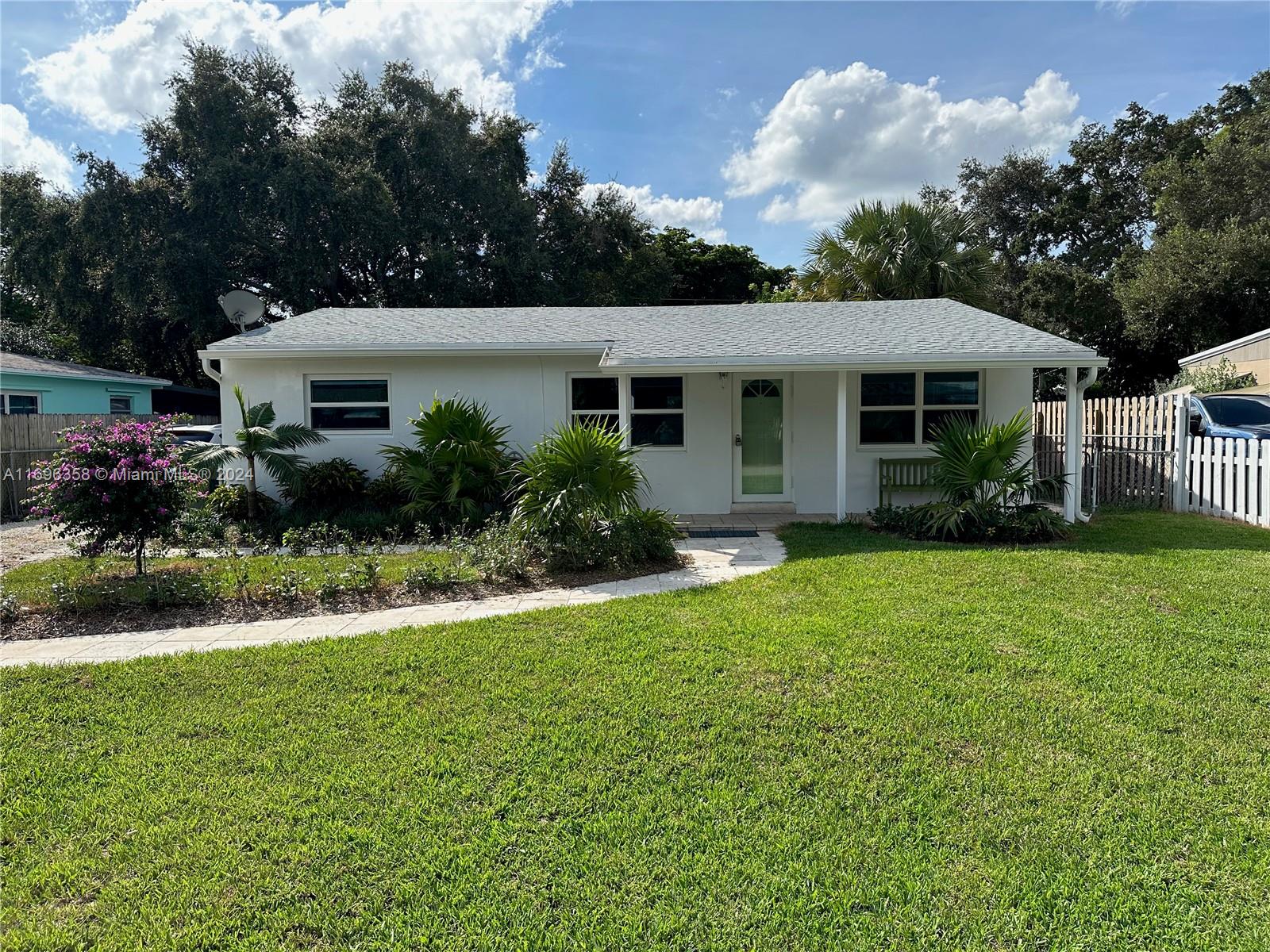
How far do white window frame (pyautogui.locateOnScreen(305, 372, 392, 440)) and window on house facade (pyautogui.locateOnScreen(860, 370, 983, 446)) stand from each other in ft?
24.8

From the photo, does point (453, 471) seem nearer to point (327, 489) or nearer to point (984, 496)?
point (327, 489)

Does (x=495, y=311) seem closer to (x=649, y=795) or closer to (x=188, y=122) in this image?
(x=649, y=795)

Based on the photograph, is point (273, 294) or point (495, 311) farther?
point (273, 294)

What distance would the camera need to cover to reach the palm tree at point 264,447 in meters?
10.0

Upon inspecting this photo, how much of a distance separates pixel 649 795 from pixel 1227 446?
36.0 feet

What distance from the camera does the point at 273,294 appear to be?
23719mm

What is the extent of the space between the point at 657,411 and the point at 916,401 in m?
4.05

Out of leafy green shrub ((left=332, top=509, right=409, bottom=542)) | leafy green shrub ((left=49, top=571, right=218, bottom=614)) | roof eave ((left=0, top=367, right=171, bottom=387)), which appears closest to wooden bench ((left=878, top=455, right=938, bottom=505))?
leafy green shrub ((left=332, top=509, right=409, bottom=542))

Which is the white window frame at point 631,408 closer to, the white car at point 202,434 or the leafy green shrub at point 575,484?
the leafy green shrub at point 575,484

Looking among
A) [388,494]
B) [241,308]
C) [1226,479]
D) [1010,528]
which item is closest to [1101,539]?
[1010,528]

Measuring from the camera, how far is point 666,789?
10.5ft

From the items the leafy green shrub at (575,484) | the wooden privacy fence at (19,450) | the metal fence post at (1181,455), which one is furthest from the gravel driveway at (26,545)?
the metal fence post at (1181,455)

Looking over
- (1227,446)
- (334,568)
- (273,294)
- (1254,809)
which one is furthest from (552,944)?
(273,294)

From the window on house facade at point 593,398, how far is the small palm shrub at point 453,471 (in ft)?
5.06
